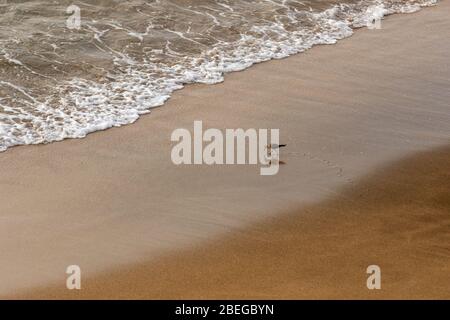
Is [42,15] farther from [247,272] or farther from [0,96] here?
[247,272]

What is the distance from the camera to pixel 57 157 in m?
7.00

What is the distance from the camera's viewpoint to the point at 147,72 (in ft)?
29.6

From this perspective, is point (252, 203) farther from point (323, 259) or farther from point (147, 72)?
point (147, 72)

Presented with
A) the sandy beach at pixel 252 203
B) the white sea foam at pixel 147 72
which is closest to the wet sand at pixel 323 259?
the sandy beach at pixel 252 203

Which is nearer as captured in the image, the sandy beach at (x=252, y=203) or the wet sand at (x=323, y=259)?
the wet sand at (x=323, y=259)

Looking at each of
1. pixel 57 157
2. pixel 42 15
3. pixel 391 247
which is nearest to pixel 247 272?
pixel 391 247

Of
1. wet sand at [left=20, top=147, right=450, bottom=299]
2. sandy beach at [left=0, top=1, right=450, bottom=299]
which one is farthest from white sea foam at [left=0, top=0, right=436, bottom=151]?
wet sand at [left=20, top=147, right=450, bottom=299]

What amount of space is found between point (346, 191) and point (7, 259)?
2926 mm

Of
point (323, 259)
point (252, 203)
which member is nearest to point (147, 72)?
point (252, 203)

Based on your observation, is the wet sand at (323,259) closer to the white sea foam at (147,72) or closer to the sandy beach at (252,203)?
the sandy beach at (252,203)

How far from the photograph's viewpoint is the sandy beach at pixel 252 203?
5359 millimetres

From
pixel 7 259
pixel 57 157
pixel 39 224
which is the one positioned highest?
pixel 57 157

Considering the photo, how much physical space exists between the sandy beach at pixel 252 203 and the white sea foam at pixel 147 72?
27 cm

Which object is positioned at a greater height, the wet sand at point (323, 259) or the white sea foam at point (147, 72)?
the white sea foam at point (147, 72)
